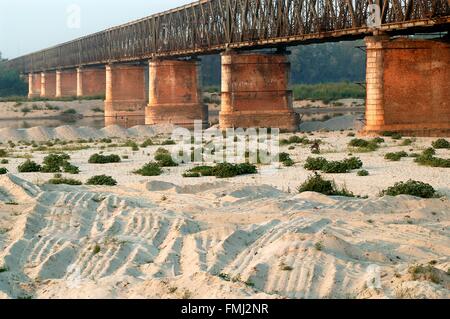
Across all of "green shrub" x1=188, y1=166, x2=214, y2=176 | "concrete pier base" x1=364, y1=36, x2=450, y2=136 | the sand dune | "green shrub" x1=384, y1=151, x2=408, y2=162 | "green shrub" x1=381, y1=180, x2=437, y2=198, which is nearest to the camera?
the sand dune

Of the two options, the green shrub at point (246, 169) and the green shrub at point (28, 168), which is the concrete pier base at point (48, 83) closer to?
the green shrub at point (28, 168)

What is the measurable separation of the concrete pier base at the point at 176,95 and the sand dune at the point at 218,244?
152 feet

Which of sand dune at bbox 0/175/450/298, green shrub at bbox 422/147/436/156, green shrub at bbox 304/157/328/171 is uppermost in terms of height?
green shrub at bbox 422/147/436/156

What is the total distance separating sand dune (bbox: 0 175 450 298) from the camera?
12367 mm

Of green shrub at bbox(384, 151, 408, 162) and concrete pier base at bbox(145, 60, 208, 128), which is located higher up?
concrete pier base at bbox(145, 60, 208, 128)

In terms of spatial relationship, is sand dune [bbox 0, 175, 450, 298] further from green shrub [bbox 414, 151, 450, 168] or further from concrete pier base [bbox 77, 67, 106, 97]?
concrete pier base [bbox 77, 67, 106, 97]

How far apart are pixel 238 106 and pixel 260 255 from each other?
128 feet

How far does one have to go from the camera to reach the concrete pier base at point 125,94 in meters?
84.9

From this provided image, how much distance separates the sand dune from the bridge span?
18.7 meters

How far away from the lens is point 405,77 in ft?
128

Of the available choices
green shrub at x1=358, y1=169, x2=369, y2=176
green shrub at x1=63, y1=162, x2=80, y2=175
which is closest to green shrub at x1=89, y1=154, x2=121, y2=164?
green shrub at x1=63, y1=162, x2=80, y2=175

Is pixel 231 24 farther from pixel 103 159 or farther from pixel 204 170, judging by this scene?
pixel 204 170

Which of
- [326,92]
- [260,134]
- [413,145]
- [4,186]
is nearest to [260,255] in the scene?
[4,186]

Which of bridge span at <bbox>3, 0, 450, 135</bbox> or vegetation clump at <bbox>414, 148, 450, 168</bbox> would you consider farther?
bridge span at <bbox>3, 0, 450, 135</bbox>
